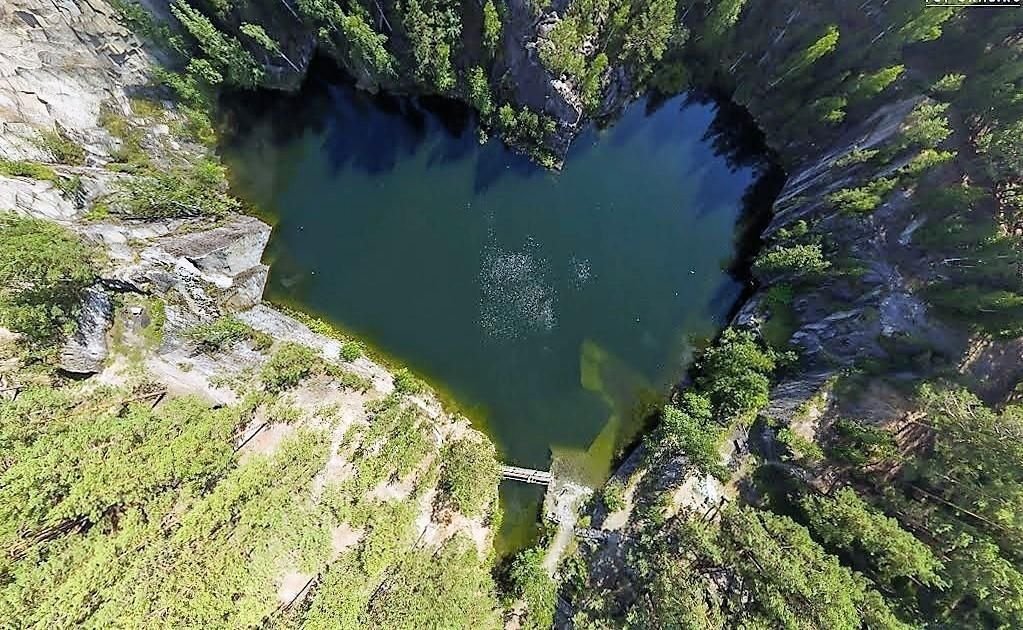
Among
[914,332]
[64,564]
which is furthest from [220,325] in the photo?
[914,332]

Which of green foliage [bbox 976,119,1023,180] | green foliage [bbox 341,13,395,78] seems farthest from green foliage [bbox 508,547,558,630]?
green foliage [bbox 976,119,1023,180]

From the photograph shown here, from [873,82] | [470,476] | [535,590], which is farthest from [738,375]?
[873,82]

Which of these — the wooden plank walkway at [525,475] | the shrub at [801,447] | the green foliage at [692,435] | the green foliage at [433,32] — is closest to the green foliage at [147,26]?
the green foliage at [433,32]

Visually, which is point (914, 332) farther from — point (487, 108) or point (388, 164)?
point (388, 164)

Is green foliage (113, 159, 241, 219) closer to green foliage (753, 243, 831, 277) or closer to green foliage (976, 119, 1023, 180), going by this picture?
green foliage (753, 243, 831, 277)

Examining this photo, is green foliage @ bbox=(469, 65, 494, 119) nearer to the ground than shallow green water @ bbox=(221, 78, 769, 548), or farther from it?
farther from it
